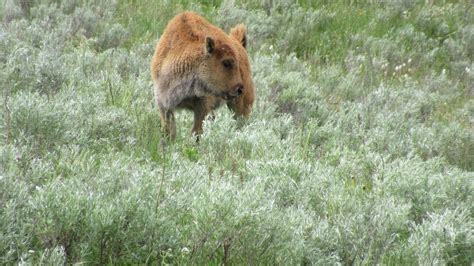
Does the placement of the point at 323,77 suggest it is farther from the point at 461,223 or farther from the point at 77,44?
the point at 461,223

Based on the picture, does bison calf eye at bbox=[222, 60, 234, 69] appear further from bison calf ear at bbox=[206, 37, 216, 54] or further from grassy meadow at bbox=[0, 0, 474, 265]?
grassy meadow at bbox=[0, 0, 474, 265]

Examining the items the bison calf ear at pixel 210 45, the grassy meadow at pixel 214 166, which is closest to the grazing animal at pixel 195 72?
the bison calf ear at pixel 210 45

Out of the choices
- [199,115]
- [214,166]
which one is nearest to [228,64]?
[199,115]

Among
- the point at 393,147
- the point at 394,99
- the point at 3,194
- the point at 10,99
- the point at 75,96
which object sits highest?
the point at 3,194

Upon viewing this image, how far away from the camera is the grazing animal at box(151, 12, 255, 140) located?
7.81m

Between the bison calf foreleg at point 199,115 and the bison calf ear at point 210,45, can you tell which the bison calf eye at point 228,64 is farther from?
the bison calf foreleg at point 199,115

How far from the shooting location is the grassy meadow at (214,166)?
13.0 ft

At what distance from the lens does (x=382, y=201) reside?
498 centimetres

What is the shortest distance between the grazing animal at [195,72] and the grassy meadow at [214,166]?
0.28m

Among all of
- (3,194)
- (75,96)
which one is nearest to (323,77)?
(75,96)

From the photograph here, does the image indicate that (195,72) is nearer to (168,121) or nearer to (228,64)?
(228,64)

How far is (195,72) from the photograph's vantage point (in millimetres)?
7848

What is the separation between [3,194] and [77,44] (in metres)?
8.26

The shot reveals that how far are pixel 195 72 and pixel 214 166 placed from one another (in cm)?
210
